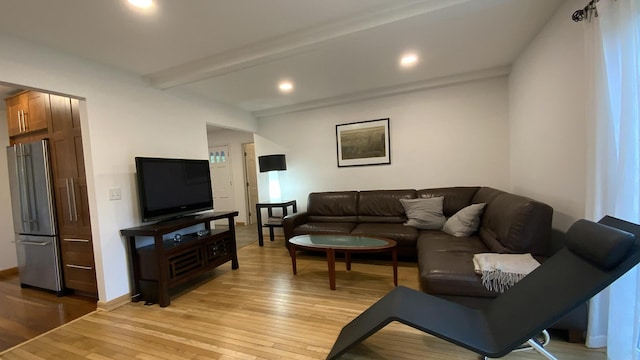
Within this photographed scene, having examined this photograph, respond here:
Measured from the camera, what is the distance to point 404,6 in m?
1.99

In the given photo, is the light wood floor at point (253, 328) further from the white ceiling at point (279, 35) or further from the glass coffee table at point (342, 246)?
the white ceiling at point (279, 35)

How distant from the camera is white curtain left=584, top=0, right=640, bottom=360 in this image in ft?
4.61

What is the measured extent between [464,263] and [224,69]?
2908 millimetres

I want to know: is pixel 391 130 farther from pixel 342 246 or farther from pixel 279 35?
pixel 279 35

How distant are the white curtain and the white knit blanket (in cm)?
37

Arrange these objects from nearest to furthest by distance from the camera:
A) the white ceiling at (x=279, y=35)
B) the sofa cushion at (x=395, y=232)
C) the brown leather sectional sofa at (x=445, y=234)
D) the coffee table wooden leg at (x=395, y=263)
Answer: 1. the white ceiling at (x=279, y=35)
2. the brown leather sectional sofa at (x=445, y=234)
3. the coffee table wooden leg at (x=395, y=263)
4. the sofa cushion at (x=395, y=232)

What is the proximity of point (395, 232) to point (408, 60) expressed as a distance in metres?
2.08

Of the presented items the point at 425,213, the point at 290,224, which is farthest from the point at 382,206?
the point at 290,224

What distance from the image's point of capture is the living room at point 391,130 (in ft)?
6.96

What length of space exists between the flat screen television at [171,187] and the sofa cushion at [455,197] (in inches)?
128

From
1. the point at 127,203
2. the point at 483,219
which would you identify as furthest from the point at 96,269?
the point at 483,219

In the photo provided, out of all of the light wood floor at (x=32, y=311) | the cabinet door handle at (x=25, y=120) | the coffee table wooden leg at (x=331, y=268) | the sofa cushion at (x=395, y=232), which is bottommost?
the light wood floor at (x=32, y=311)

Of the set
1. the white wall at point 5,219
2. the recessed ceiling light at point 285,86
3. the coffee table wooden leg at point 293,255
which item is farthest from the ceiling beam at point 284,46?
the white wall at point 5,219

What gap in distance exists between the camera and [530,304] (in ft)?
4.67
